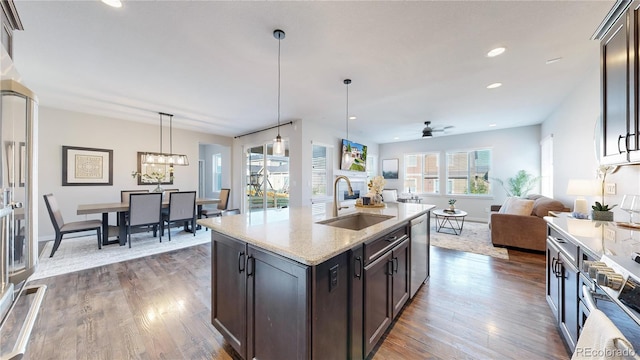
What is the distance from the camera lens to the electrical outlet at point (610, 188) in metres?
2.24

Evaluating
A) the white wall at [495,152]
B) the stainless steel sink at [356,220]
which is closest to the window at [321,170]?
the stainless steel sink at [356,220]

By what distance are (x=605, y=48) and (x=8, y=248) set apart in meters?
3.89

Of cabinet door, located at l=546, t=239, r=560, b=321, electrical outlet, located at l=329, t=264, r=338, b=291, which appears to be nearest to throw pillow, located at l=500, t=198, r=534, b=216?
cabinet door, located at l=546, t=239, r=560, b=321

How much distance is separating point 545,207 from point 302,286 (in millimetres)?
4547

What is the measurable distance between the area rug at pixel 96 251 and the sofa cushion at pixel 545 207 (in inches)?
233

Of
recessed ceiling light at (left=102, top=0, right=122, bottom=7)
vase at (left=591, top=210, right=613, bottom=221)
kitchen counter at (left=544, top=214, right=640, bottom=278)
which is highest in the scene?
recessed ceiling light at (left=102, top=0, right=122, bottom=7)

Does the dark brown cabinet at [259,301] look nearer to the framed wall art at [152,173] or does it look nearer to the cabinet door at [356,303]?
the cabinet door at [356,303]

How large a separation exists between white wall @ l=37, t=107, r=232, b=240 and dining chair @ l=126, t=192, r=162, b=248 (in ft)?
5.58

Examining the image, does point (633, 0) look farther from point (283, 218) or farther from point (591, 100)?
point (283, 218)

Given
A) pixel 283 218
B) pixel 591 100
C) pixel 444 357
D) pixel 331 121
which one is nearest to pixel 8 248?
pixel 283 218

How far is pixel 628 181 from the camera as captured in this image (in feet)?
6.73

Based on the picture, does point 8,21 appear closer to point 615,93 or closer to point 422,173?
point 615,93

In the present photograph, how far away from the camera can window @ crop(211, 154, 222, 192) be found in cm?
781

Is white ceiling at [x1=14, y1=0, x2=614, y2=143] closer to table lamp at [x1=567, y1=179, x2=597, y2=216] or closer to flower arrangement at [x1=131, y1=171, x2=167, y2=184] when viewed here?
table lamp at [x1=567, y1=179, x2=597, y2=216]
